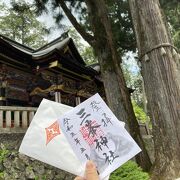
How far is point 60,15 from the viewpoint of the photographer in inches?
391

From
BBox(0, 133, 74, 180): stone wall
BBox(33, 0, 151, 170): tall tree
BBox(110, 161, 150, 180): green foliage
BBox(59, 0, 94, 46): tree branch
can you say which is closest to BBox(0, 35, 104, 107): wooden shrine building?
BBox(59, 0, 94, 46): tree branch

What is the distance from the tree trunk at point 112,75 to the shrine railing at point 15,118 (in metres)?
2.45

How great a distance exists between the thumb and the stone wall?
5.54 metres

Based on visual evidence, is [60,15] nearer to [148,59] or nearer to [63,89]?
[63,89]

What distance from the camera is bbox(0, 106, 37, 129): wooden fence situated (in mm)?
7906

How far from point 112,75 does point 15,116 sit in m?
2.90

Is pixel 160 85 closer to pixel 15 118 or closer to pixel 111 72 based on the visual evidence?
pixel 111 72

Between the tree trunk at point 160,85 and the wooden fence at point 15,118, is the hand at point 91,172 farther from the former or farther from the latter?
the wooden fence at point 15,118

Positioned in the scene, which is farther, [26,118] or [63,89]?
[63,89]

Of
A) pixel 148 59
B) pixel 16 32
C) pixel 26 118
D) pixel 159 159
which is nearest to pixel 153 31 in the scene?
pixel 148 59

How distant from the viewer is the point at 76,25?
8.78 meters

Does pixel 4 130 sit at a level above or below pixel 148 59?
below

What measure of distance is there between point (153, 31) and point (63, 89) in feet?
22.2

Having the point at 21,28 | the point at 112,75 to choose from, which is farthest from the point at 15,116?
the point at 21,28
